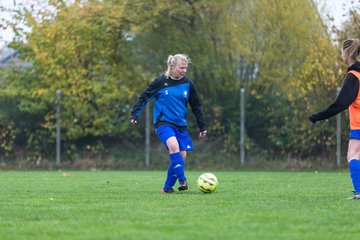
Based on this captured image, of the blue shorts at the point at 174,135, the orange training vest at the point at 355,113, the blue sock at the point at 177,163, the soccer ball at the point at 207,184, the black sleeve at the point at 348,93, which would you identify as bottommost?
the soccer ball at the point at 207,184

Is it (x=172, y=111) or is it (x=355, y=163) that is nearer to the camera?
(x=355, y=163)

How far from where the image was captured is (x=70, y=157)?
75.5ft

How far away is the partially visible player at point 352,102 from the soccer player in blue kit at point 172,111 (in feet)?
6.81

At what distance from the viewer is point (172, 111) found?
1034 cm

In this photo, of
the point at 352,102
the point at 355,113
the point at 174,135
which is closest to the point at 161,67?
A: the point at 174,135

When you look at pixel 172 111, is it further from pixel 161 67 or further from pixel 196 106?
pixel 161 67

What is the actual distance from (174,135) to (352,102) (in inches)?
101

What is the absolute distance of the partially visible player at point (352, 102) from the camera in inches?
344

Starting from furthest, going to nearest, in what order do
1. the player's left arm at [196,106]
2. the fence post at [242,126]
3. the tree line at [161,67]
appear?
1. the tree line at [161,67]
2. the fence post at [242,126]
3. the player's left arm at [196,106]

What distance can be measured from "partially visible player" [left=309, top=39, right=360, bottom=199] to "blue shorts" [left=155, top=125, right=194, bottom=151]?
6.91ft

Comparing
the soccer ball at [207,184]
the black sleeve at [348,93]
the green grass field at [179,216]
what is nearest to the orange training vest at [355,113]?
the black sleeve at [348,93]

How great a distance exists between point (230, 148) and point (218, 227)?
16.4m

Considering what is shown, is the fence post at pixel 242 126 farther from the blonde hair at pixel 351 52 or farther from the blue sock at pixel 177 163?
the blonde hair at pixel 351 52

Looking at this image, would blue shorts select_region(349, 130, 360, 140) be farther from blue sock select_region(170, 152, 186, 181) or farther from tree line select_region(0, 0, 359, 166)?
tree line select_region(0, 0, 359, 166)
